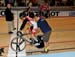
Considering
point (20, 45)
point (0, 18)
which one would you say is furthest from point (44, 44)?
point (0, 18)

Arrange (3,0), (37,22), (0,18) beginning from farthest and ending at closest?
(3,0) → (0,18) → (37,22)

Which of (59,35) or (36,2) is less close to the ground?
(36,2)

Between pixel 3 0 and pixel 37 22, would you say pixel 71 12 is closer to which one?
pixel 3 0

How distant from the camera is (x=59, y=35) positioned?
15859mm

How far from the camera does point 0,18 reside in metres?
21.7

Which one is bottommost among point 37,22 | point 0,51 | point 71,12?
point 71,12

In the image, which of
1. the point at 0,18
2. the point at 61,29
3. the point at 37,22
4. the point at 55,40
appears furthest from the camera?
the point at 0,18

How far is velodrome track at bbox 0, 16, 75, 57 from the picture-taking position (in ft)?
41.4

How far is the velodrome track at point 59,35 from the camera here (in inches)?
496

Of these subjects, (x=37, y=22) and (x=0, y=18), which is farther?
(x=0, y=18)

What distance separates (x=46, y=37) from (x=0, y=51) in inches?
77.3

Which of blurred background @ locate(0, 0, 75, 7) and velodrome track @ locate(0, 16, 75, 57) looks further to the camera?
blurred background @ locate(0, 0, 75, 7)

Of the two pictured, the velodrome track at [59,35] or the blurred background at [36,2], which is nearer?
the velodrome track at [59,35]

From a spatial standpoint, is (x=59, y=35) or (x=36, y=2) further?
(x=36, y=2)
